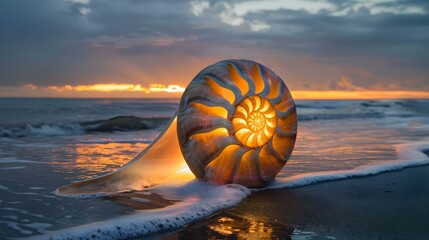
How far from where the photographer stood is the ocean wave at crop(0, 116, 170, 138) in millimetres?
15372

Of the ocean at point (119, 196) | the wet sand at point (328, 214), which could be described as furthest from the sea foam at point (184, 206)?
the wet sand at point (328, 214)

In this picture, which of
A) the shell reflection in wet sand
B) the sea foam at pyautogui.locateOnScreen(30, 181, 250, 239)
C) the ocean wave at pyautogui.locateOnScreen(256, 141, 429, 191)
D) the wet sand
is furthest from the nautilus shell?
the shell reflection in wet sand

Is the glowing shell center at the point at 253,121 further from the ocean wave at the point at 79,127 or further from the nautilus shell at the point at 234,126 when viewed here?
the ocean wave at the point at 79,127

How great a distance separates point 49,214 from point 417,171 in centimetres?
507

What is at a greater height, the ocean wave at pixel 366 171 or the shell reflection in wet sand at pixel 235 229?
the ocean wave at pixel 366 171

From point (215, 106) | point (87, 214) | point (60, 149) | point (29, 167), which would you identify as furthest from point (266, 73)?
point (60, 149)

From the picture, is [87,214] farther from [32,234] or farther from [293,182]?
[293,182]

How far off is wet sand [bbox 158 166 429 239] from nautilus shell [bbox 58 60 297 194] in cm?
39

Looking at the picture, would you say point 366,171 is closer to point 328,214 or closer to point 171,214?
point 328,214

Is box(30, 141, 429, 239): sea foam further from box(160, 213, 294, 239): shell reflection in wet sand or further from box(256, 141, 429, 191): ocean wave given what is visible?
box(160, 213, 294, 239): shell reflection in wet sand

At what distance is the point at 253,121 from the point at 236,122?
18 cm

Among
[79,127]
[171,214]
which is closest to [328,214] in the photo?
[171,214]

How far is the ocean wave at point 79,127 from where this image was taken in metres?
15.4

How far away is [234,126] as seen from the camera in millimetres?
5004
